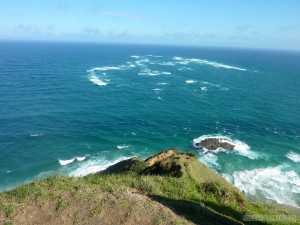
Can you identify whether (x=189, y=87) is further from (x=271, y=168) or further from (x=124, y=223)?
(x=124, y=223)

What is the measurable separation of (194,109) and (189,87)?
84.9 feet

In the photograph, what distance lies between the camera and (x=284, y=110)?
88.8 m

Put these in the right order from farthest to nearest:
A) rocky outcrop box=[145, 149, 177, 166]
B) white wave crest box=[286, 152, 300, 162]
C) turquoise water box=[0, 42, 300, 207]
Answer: white wave crest box=[286, 152, 300, 162], turquoise water box=[0, 42, 300, 207], rocky outcrop box=[145, 149, 177, 166]

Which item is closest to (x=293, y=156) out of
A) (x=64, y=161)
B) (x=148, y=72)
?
(x=64, y=161)

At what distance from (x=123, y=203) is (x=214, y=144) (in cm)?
4742

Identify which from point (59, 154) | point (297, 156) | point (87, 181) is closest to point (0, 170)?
point (59, 154)

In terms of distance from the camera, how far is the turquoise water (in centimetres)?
5656

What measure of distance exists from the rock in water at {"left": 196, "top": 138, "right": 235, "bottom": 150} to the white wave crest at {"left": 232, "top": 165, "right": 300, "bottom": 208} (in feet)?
29.8

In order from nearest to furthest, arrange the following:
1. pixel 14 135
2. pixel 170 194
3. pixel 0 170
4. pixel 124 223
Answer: pixel 124 223, pixel 170 194, pixel 0 170, pixel 14 135

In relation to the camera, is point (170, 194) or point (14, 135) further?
point (14, 135)

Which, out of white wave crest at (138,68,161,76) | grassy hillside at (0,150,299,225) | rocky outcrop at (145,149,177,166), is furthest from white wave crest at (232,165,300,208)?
white wave crest at (138,68,161,76)

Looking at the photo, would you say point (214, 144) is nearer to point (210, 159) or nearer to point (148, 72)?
point (210, 159)

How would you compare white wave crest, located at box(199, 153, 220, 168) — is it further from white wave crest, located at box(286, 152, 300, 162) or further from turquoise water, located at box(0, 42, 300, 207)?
white wave crest, located at box(286, 152, 300, 162)

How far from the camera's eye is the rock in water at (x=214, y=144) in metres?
64.9
